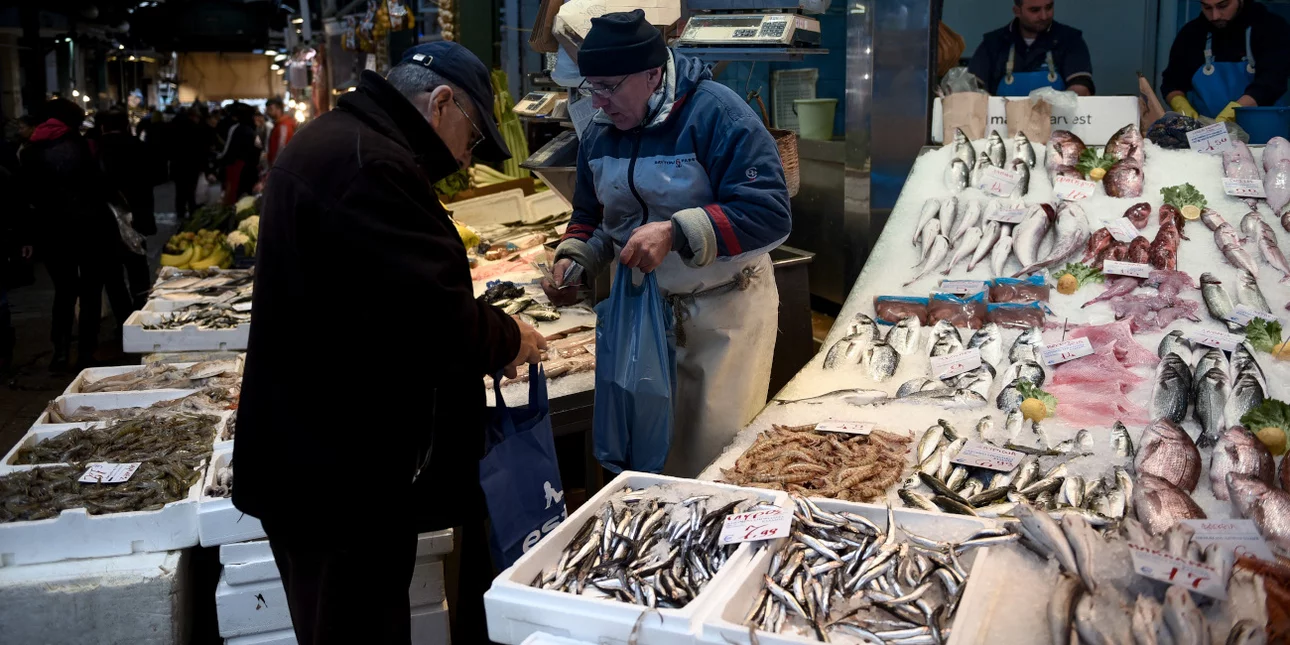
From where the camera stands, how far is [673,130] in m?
3.30

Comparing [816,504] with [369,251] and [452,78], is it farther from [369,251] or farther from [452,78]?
[452,78]

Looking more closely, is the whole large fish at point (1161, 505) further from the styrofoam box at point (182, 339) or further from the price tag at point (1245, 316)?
the styrofoam box at point (182, 339)

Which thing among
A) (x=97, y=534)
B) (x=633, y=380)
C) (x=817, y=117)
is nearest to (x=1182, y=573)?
(x=633, y=380)

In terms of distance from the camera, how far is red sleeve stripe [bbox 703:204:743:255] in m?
3.15

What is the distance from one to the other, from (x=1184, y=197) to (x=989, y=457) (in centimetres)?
239

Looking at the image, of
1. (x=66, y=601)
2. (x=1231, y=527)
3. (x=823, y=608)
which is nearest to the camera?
(x=823, y=608)

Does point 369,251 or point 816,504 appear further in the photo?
point 816,504

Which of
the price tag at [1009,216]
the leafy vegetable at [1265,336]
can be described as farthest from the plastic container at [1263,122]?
the leafy vegetable at [1265,336]

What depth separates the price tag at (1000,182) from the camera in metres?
4.68

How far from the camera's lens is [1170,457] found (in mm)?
2699

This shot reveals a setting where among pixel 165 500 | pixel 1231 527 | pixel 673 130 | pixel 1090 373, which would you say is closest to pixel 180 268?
pixel 165 500

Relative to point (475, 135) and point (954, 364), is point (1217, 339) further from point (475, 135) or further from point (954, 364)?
point (475, 135)

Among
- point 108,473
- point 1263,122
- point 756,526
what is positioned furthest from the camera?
point 1263,122

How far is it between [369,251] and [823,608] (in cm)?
117
